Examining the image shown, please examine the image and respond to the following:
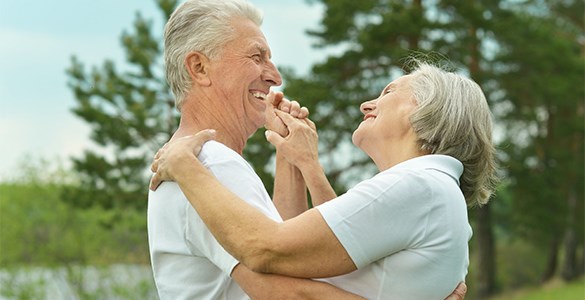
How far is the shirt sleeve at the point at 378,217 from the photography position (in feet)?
7.49

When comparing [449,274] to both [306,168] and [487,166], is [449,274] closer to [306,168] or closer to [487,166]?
[487,166]

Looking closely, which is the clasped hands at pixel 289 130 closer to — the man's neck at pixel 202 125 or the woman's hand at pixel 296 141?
the woman's hand at pixel 296 141

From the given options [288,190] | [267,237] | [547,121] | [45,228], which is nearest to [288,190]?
[288,190]

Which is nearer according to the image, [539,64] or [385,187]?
[385,187]

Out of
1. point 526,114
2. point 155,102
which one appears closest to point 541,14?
point 526,114

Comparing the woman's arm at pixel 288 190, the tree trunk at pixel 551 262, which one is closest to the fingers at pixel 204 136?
the woman's arm at pixel 288 190

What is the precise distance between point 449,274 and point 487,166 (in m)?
0.40

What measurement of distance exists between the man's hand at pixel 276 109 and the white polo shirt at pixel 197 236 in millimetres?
379

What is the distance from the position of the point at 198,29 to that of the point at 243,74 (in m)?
0.19

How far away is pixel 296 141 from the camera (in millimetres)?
2967

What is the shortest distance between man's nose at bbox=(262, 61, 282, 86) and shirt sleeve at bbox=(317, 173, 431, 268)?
72 cm

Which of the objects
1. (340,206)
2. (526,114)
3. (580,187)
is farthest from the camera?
(580,187)

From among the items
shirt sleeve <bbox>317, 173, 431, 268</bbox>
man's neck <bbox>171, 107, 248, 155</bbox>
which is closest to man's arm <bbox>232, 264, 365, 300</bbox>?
shirt sleeve <bbox>317, 173, 431, 268</bbox>

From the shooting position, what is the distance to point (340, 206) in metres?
2.29
